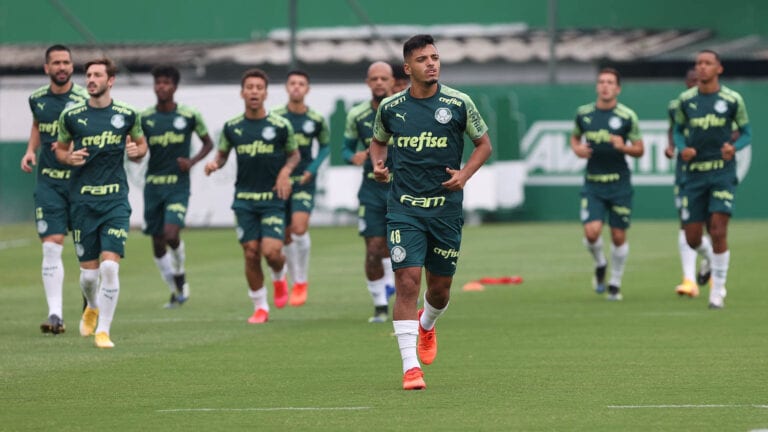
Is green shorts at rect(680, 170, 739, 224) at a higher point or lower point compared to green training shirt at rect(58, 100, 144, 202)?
lower

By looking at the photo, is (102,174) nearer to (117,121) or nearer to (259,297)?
(117,121)

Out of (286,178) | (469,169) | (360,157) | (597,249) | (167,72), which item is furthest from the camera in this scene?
(597,249)

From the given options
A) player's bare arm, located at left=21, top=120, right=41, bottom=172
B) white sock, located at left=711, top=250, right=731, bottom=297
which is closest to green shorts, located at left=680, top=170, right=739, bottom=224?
white sock, located at left=711, top=250, right=731, bottom=297

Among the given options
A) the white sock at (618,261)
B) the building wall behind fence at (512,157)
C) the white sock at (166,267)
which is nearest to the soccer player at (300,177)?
the white sock at (166,267)

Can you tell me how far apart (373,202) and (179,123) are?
3.03m

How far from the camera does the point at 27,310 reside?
18109mm

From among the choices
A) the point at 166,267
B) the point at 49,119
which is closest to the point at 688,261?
the point at 166,267

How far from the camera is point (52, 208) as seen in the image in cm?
1537

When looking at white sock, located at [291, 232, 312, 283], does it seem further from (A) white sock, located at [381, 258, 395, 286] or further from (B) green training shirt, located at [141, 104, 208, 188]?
(B) green training shirt, located at [141, 104, 208, 188]

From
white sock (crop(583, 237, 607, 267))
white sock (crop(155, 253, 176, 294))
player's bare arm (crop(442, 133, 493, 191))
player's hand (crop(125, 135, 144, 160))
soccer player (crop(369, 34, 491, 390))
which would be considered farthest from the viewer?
white sock (crop(583, 237, 607, 267))

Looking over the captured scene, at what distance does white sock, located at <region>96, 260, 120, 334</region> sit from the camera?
46.4 ft

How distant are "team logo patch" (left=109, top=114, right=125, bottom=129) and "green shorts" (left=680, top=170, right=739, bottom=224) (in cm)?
615

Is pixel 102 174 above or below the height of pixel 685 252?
above

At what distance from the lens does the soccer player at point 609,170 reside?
18.5 m
